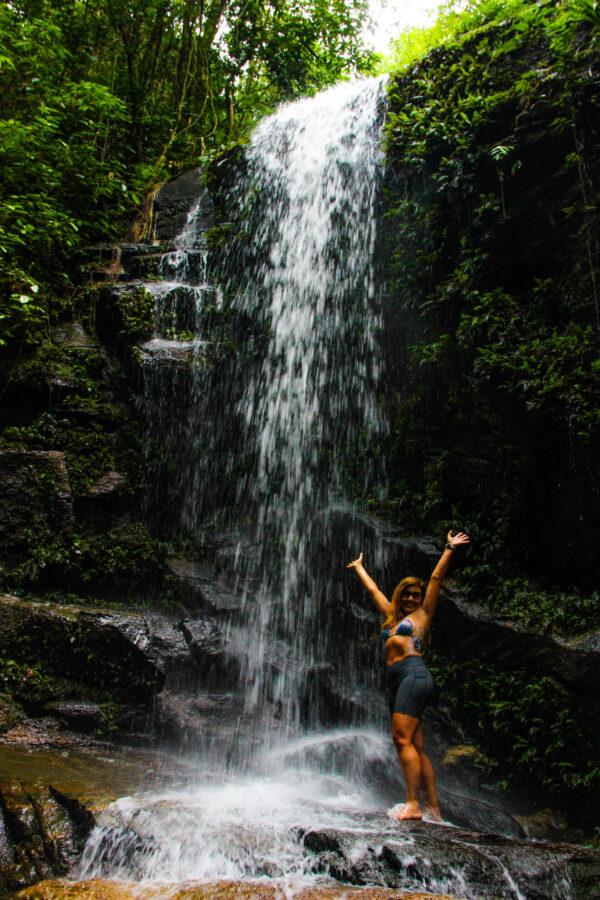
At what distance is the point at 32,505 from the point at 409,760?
16.4ft

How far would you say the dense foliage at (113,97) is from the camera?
8.16 metres

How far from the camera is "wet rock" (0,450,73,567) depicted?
20.1 feet

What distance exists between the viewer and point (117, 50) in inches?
483

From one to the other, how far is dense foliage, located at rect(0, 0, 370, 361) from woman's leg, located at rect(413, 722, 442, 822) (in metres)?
6.70

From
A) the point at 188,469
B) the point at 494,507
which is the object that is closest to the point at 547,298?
the point at 494,507

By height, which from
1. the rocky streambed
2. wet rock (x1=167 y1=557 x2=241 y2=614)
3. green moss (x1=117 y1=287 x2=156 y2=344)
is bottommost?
wet rock (x1=167 y1=557 x2=241 y2=614)

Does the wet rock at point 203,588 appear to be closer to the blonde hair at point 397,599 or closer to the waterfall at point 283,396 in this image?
the waterfall at point 283,396

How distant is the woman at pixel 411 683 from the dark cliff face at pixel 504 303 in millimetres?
1847

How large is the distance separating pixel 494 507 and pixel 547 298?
→ 8.46 ft

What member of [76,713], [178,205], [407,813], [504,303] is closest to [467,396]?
[504,303]

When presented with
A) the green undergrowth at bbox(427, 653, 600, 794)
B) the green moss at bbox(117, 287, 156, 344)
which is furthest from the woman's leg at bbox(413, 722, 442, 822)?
the green moss at bbox(117, 287, 156, 344)

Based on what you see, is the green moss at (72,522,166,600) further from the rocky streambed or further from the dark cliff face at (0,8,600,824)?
the rocky streambed

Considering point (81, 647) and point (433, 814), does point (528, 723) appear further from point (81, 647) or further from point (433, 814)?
point (81, 647)

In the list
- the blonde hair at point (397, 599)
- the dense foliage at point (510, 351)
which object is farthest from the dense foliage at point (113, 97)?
the blonde hair at point (397, 599)
